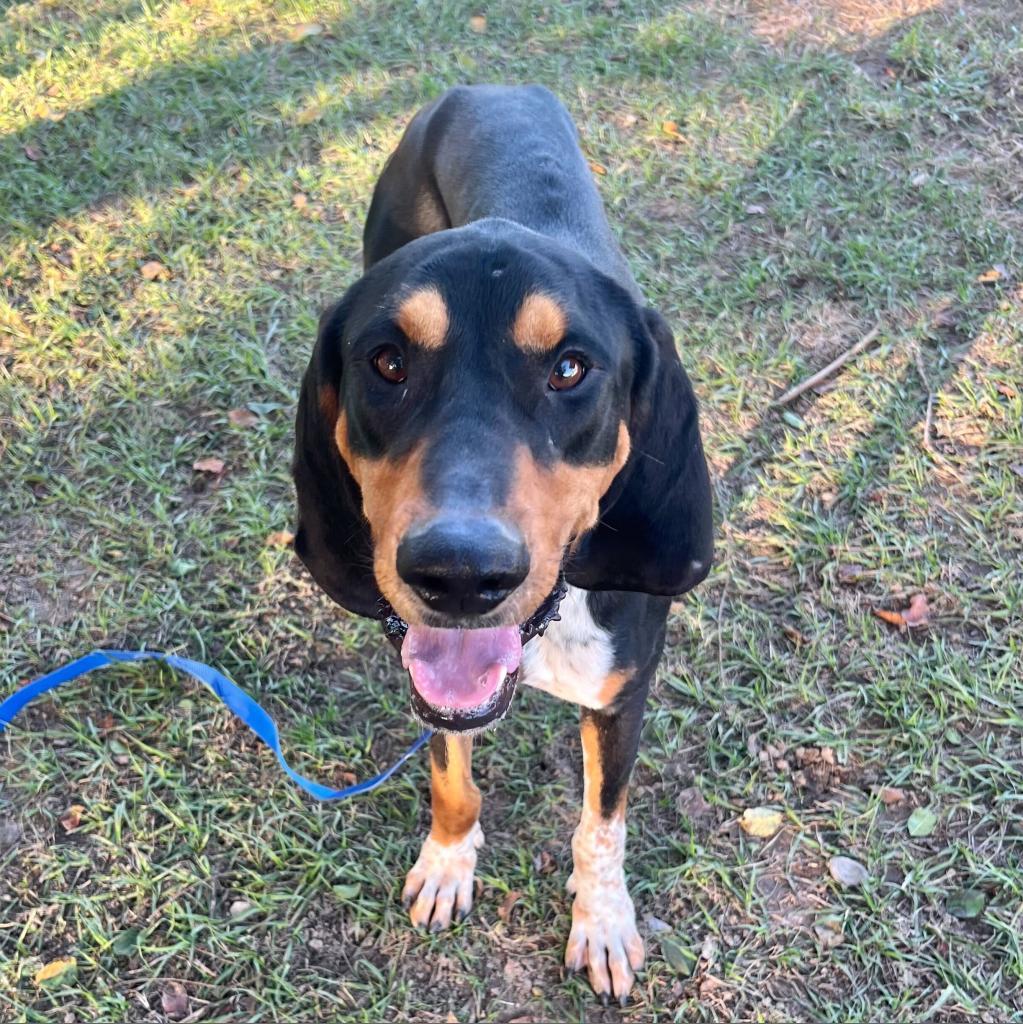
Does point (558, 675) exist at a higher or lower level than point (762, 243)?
higher

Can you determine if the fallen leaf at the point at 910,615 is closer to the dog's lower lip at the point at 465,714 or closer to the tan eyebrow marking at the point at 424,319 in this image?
the dog's lower lip at the point at 465,714

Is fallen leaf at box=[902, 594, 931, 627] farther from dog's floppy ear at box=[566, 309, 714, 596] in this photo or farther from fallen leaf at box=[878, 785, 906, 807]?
dog's floppy ear at box=[566, 309, 714, 596]

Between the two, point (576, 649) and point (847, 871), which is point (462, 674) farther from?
point (847, 871)

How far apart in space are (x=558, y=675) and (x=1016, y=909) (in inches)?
65.5

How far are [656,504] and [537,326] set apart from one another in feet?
2.03

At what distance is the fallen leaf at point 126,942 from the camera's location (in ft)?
10.4

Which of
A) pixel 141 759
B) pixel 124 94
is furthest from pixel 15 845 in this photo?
pixel 124 94

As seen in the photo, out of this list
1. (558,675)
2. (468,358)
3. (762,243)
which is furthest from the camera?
(762,243)

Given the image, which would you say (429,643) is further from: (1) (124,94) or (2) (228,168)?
(1) (124,94)

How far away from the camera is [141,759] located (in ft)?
11.7

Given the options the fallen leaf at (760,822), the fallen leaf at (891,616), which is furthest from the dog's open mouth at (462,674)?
the fallen leaf at (891,616)

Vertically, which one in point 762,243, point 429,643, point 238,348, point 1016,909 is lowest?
point 1016,909

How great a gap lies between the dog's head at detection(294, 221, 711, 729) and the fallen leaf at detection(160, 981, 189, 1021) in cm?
138

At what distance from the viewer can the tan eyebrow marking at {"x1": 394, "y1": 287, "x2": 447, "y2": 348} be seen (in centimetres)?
223
